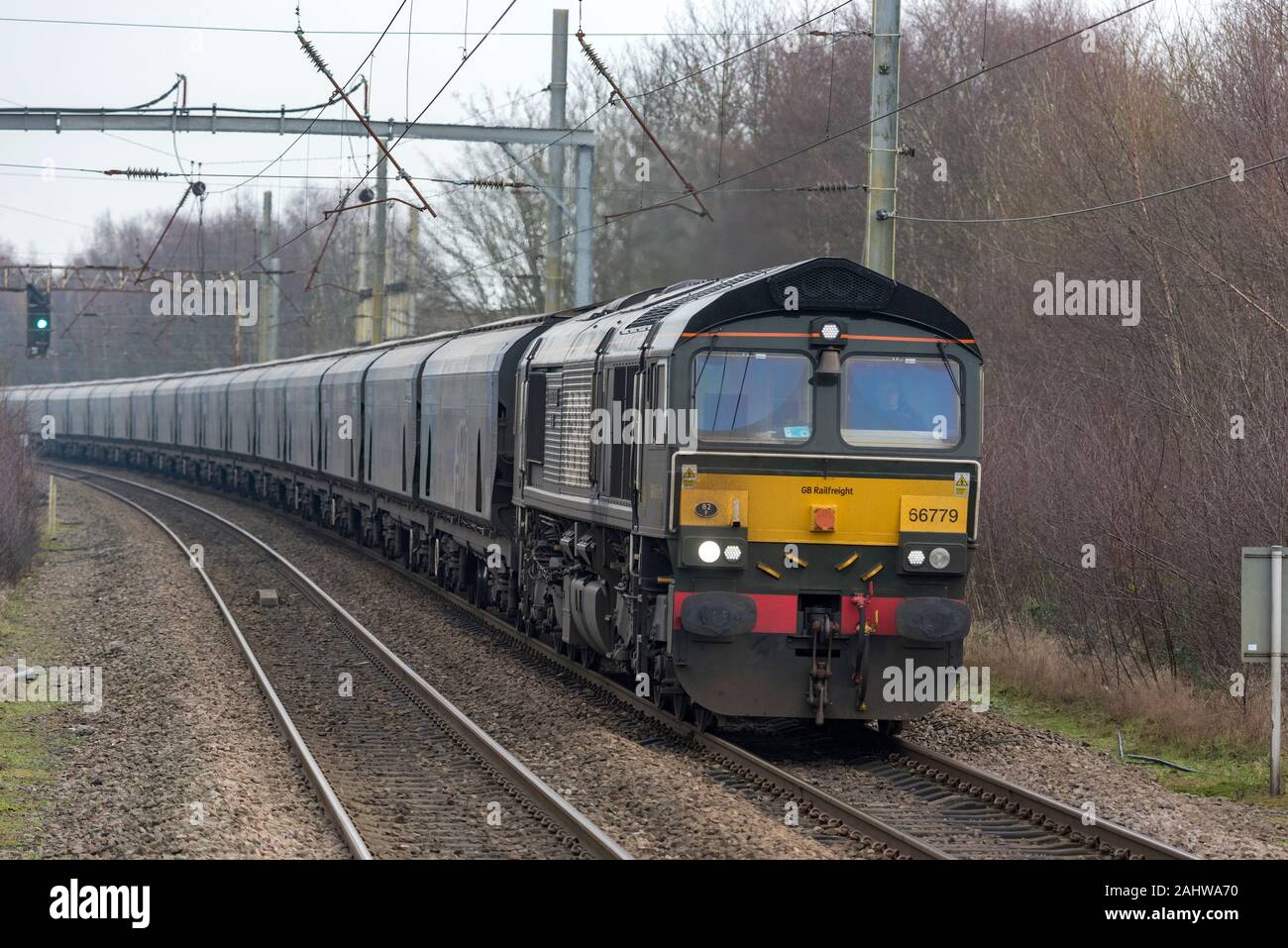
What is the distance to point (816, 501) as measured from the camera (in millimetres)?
11242

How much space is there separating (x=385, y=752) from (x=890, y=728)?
3732 millimetres

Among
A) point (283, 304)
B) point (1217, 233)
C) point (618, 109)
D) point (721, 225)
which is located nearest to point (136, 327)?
point (283, 304)

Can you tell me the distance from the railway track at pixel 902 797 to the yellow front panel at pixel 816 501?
1546 mm

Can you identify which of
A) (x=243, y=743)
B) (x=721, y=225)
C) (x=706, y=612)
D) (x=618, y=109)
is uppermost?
(x=618, y=109)

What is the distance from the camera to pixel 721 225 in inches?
1214

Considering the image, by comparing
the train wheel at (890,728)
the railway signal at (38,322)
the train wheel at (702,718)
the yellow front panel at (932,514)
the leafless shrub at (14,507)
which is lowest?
the train wheel at (890,728)

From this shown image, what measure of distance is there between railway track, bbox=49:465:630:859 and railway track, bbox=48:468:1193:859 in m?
1.43

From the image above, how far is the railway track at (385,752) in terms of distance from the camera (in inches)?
359

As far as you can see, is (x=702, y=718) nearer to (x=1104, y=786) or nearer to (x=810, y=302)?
(x=1104, y=786)

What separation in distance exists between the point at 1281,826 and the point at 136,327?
76.7 meters

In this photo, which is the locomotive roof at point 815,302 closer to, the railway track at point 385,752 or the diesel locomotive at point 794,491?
the diesel locomotive at point 794,491

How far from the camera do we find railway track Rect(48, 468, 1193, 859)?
344 inches

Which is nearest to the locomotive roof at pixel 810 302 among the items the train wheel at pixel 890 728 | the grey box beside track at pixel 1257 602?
the grey box beside track at pixel 1257 602
